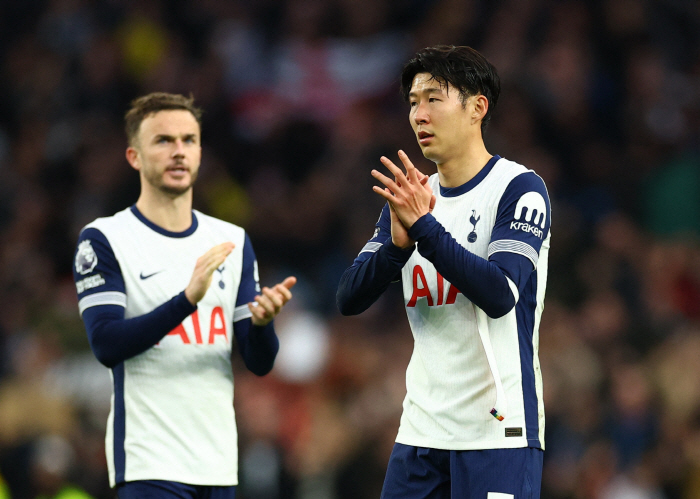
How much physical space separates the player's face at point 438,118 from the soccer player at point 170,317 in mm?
1001

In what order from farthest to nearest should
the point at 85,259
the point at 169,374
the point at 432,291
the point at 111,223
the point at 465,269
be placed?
the point at 111,223
the point at 85,259
the point at 169,374
the point at 432,291
the point at 465,269

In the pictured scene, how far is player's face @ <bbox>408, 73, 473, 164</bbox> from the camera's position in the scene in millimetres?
4254

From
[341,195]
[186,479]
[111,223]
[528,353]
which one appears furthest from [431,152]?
[341,195]

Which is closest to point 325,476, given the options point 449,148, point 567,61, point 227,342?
point 227,342

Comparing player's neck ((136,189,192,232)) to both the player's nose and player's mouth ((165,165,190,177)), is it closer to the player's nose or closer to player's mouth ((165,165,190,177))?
player's mouth ((165,165,190,177))

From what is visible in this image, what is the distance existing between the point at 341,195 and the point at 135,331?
262 inches

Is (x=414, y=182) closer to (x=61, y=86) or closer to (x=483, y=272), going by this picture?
(x=483, y=272)

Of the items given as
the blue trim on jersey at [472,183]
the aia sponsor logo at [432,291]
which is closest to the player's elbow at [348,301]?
the aia sponsor logo at [432,291]

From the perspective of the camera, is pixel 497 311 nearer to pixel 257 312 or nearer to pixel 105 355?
pixel 257 312

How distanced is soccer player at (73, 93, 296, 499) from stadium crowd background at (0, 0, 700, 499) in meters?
3.67

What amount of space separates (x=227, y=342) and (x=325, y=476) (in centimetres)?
377

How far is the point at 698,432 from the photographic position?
8.74 m

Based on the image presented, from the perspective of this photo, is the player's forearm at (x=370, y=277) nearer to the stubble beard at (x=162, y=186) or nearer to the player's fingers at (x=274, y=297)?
the player's fingers at (x=274, y=297)

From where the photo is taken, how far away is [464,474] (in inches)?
160
